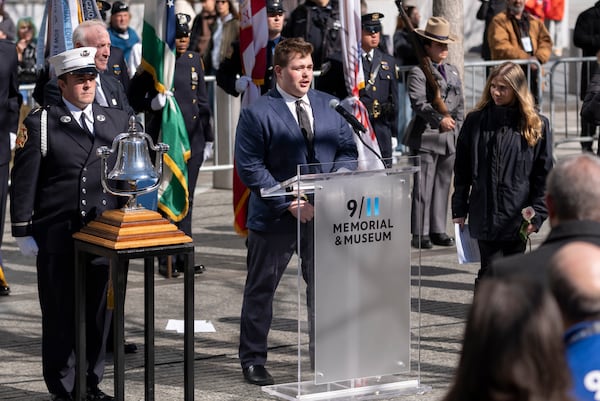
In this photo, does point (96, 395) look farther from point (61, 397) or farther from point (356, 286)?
point (356, 286)

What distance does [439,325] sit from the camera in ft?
28.6

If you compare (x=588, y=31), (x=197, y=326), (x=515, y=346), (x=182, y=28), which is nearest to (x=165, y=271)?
(x=197, y=326)

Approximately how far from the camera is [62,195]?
6.78 m

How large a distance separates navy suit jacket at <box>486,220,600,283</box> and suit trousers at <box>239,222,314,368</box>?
11.6ft

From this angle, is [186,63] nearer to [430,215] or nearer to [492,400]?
[430,215]

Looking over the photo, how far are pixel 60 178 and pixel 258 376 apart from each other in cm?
156

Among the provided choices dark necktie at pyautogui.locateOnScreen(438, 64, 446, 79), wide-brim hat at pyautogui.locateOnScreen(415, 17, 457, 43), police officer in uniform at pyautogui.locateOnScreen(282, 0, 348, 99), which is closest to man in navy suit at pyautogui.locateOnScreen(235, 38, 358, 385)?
wide-brim hat at pyautogui.locateOnScreen(415, 17, 457, 43)

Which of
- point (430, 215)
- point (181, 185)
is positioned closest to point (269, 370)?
point (181, 185)

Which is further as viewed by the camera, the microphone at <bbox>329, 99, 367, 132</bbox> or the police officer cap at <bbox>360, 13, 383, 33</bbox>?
the police officer cap at <bbox>360, 13, 383, 33</bbox>

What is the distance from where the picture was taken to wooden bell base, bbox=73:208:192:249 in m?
6.22

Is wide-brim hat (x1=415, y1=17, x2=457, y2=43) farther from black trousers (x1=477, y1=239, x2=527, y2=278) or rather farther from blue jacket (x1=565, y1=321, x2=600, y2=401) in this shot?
blue jacket (x1=565, y1=321, x2=600, y2=401)

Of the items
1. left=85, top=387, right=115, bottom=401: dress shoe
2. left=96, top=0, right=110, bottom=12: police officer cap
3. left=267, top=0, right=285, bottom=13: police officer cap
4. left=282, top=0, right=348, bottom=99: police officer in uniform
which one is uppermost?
left=96, top=0, right=110, bottom=12: police officer cap

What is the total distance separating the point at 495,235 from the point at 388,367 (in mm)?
1277

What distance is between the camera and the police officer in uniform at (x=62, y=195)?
264 inches
